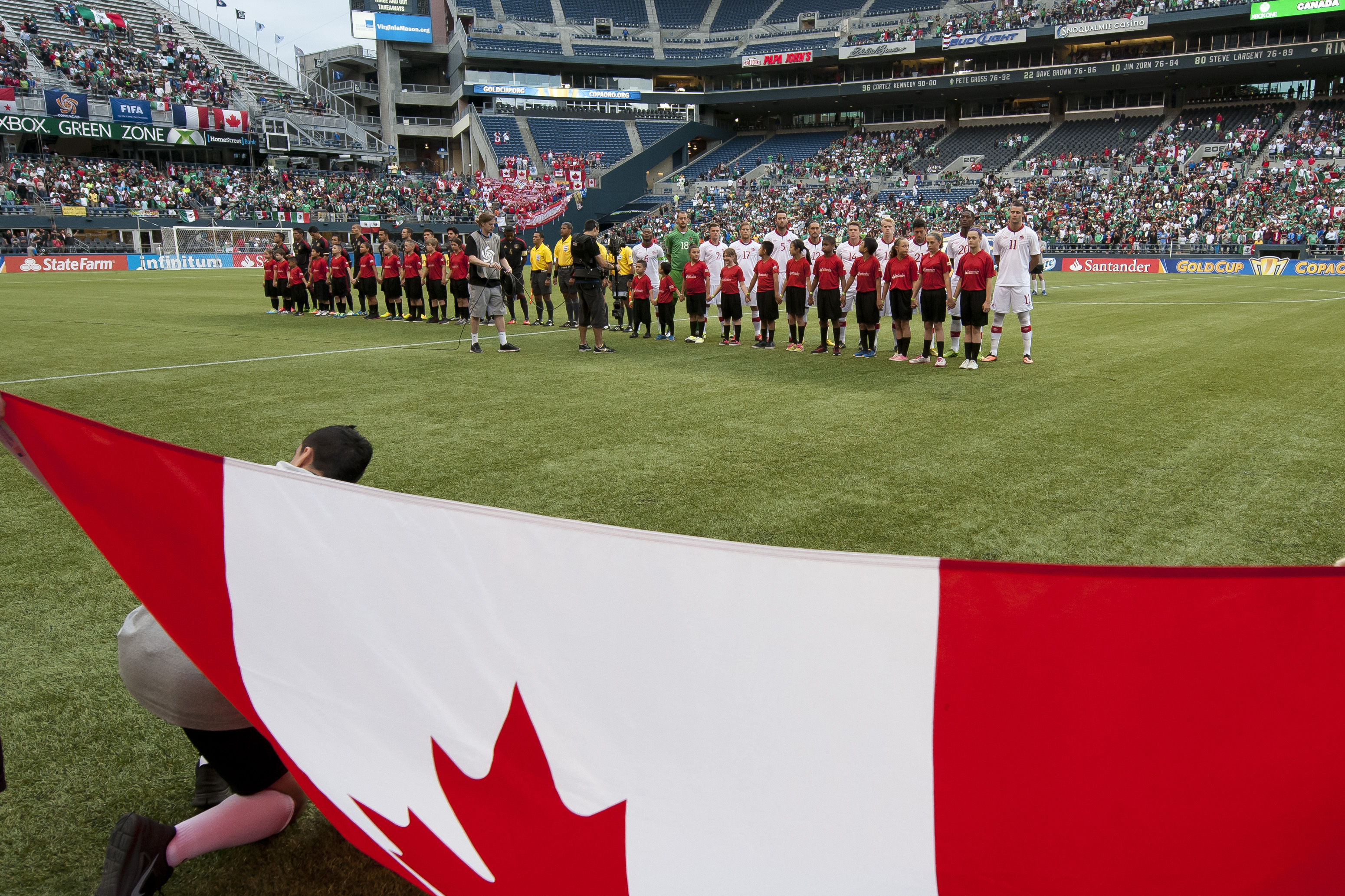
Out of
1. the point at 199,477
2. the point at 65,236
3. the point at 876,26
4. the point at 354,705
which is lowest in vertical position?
the point at 354,705

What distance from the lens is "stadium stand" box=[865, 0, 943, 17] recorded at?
61500mm

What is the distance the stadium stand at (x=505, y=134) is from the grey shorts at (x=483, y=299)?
52571 mm

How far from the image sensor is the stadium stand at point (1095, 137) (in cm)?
5172

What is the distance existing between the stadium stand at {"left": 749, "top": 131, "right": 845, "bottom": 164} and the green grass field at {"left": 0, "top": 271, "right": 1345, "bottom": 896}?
52.5 m

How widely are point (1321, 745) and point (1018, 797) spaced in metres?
0.46

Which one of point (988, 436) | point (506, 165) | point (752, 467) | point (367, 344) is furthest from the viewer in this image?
point (506, 165)

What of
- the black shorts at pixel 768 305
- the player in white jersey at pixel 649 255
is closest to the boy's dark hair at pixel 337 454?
the black shorts at pixel 768 305

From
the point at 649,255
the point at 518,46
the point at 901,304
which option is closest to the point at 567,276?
the point at 649,255

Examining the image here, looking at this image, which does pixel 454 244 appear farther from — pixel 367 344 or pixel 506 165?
pixel 506 165

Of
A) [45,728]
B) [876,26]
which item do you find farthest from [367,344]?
[876,26]

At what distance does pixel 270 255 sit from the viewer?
63.2 ft

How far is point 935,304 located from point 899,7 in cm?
6072

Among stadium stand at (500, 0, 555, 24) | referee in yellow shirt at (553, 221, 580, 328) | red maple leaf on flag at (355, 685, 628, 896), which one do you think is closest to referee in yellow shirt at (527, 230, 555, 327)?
referee in yellow shirt at (553, 221, 580, 328)

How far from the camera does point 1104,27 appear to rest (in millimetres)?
50625
